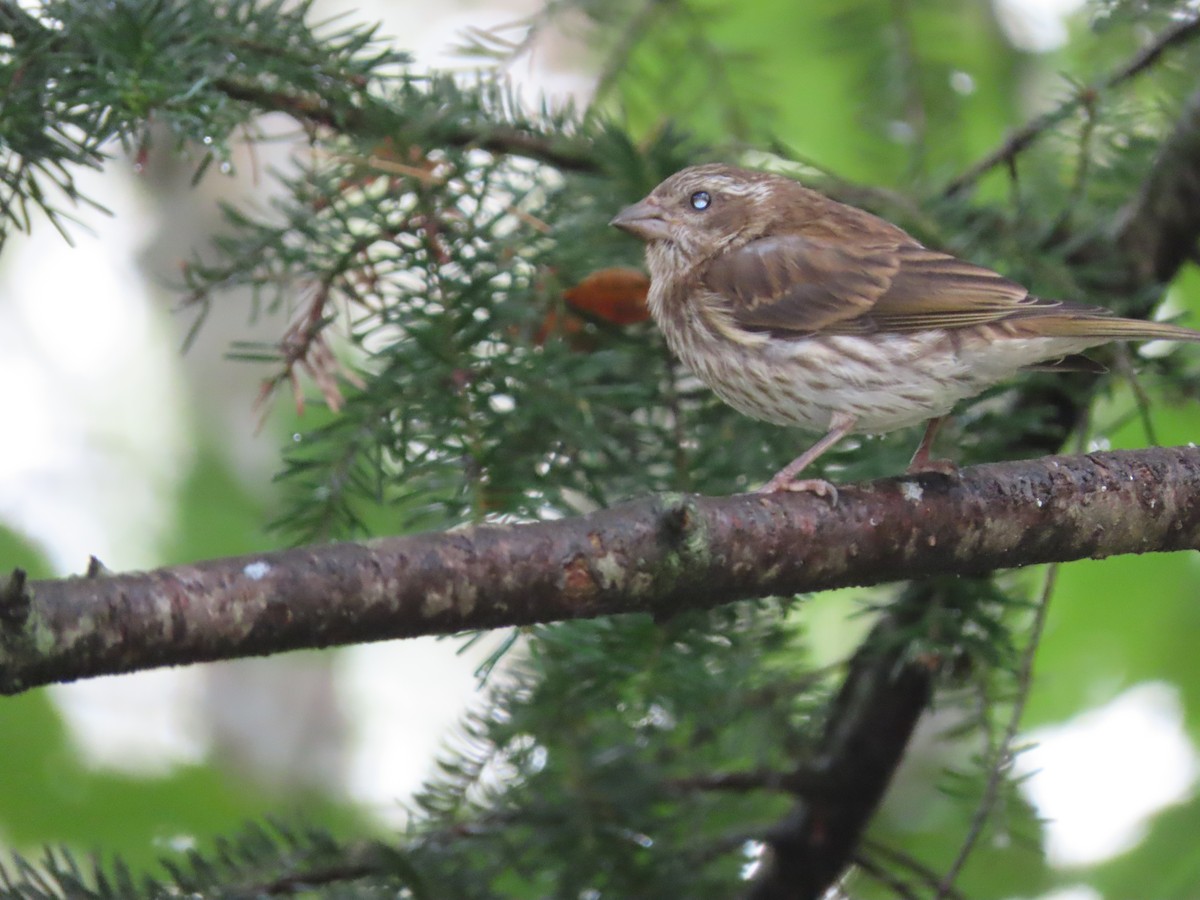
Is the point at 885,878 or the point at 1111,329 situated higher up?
the point at 1111,329

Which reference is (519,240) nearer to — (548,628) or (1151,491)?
(548,628)

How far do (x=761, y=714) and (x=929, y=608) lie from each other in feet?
1.75

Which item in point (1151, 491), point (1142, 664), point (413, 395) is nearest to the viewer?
point (1151, 491)

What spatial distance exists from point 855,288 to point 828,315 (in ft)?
0.33

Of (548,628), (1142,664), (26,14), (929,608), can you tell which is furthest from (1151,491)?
(26,14)

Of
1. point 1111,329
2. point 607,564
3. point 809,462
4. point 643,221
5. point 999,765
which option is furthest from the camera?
point 643,221

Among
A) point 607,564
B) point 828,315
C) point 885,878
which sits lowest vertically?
point 885,878

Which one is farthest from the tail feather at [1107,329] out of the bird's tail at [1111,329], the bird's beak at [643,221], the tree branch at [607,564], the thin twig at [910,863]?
the thin twig at [910,863]

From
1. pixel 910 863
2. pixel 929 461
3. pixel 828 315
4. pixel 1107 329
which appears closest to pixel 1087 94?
pixel 1107 329

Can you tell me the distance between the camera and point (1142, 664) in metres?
3.54

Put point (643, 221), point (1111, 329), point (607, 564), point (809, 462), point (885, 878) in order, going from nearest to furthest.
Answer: point (607, 564) < point (1111, 329) < point (809, 462) < point (885, 878) < point (643, 221)

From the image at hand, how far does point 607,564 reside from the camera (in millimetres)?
1915

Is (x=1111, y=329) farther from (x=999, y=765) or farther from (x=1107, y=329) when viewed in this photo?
(x=999, y=765)

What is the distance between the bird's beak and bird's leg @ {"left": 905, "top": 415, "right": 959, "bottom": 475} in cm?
90
